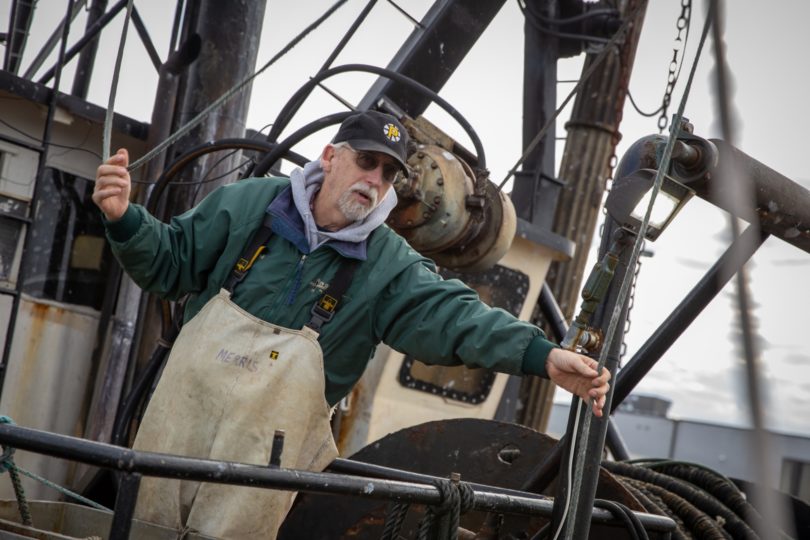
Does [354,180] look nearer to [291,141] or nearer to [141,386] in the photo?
[291,141]

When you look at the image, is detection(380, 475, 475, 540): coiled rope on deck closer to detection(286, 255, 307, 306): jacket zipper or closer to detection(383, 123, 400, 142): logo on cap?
detection(286, 255, 307, 306): jacket zipper

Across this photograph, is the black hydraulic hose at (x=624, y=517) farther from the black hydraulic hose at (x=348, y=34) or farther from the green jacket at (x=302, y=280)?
the black hydraulic hose at (x=348, y=34)

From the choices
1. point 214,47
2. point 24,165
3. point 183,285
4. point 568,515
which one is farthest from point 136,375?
point 568,515

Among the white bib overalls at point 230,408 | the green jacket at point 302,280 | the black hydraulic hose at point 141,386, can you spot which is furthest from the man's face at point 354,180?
the black hydraulic hose at point 141,386

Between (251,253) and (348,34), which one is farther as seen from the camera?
(348,34)

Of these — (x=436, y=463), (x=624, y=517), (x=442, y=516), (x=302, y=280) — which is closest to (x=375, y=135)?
(x=302, y=280)

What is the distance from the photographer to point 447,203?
207 inches

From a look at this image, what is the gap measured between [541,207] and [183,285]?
17.1ft

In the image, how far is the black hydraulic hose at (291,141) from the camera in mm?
4879

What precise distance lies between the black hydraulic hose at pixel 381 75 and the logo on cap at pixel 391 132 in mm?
2158

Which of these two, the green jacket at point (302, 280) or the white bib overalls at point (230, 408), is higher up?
the green jacket at point (302, 280)

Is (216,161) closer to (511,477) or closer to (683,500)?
(511,477)

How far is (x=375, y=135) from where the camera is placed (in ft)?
10.8

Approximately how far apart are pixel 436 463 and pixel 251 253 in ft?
4.84
